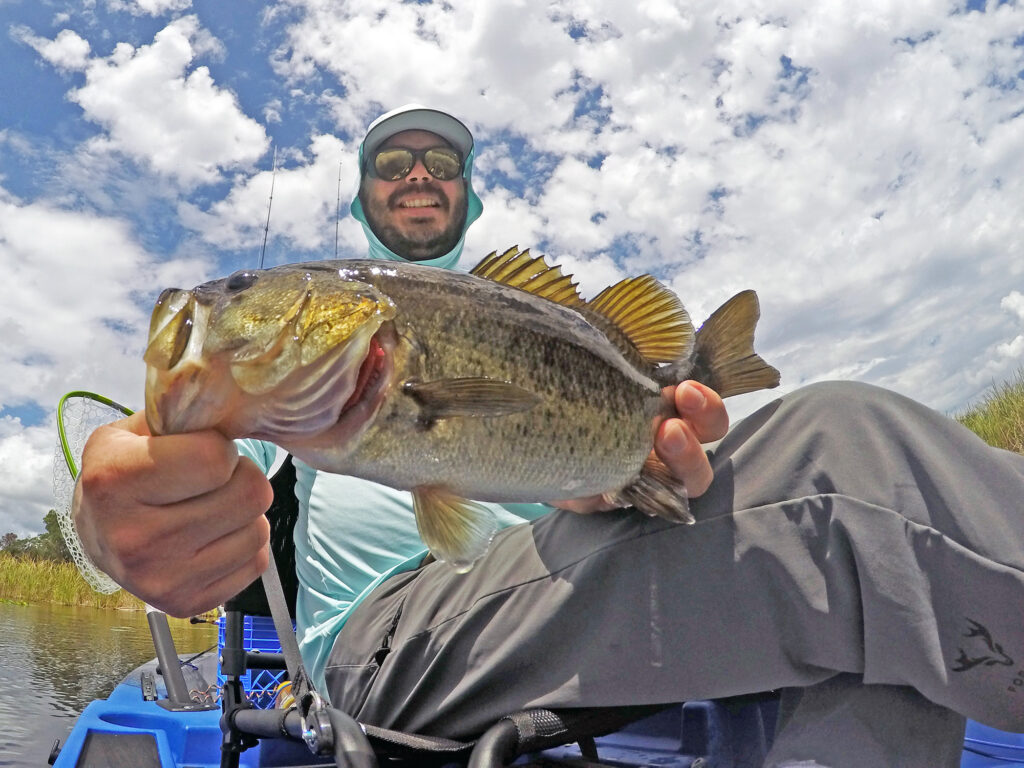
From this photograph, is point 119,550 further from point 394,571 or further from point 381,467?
point 394,571

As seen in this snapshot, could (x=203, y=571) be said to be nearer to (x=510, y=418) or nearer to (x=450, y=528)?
(x=450, y=528)

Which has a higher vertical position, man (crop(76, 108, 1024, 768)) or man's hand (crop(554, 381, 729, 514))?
man's hand (crop(554, 381, 729, 514))

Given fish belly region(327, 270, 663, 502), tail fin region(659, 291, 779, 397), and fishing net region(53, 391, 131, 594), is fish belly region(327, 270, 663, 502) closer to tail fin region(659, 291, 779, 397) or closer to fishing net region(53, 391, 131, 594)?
tail fin region(659, 291, 779, 397)

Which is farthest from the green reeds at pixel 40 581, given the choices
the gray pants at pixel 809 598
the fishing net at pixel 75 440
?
the gray pants at pixel 809 598

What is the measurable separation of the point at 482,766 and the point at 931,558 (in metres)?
0.93

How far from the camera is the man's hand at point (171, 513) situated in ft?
3.56

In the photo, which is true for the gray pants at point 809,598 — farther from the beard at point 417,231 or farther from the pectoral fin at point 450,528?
the beard at point 417,231

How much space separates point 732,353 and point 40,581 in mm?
21854

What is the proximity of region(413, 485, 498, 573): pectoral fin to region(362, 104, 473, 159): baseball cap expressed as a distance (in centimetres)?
302

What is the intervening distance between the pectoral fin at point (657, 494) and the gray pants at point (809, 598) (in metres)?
0.07

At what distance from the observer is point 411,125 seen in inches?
151

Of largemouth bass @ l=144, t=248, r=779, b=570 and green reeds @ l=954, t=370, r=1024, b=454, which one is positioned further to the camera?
green reeds @ l=954, t=370, r=1024, b=454

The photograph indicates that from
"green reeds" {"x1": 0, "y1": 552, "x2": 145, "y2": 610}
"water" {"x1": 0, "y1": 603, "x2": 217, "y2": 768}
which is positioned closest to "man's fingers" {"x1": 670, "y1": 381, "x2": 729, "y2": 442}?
"water" {"x1": 0, "y1": 603, "x2": 217, "y2": 768}

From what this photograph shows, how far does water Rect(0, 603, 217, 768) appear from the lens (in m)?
7.85
